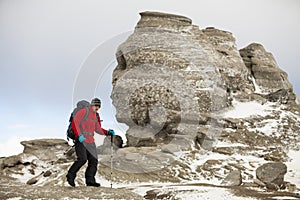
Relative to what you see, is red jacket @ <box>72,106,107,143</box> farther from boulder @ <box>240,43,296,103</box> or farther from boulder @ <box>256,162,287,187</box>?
boulder @ <box>240,43,296,103</box>

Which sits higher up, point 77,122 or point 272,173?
point 77,122

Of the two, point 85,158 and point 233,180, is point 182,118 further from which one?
point 85,158

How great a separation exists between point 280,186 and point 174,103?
1610 cm

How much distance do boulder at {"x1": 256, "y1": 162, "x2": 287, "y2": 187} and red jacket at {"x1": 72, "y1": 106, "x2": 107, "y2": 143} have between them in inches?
546

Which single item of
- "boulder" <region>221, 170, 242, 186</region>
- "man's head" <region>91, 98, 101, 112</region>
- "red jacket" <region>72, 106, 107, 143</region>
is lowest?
"boulder" <region>221, 170, 242, 186</region>

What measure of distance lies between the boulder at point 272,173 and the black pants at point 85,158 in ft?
43.8

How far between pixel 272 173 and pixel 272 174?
0.09m

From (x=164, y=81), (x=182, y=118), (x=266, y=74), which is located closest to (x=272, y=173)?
(x=182, y=118)

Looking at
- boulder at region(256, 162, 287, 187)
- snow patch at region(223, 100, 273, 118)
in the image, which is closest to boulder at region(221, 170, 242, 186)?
boulder at region(256, 162, 287, 187)

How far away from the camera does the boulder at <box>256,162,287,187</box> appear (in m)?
22.3

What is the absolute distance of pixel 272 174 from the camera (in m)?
22.8

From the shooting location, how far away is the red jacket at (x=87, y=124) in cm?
1197

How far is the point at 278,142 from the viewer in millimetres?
35406

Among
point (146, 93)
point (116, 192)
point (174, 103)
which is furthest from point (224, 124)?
point (116, 192)
